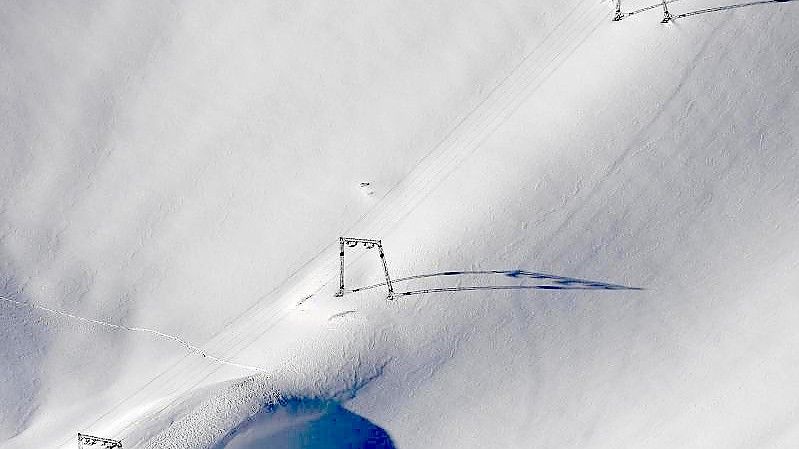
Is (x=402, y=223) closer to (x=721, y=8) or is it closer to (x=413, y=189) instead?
(x=413, y=189)

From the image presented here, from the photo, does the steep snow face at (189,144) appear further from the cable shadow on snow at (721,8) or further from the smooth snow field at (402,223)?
the cable shadow on snow at (721,8)

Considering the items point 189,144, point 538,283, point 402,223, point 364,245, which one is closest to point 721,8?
point 538,283

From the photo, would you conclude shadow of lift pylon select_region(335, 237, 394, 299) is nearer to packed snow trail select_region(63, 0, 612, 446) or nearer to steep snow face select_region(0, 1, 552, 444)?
packed snow trail select_region(63, 0, 612, 446)

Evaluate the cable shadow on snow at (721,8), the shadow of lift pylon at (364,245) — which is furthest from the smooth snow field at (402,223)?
the shadow of lift pylon at (364,245)

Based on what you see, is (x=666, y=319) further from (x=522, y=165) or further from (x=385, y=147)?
(x=385, y=147)

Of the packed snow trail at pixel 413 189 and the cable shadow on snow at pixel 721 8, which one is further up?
the cable shadow on snow at pixel 721 8

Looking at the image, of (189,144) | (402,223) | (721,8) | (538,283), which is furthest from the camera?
(721,8)
